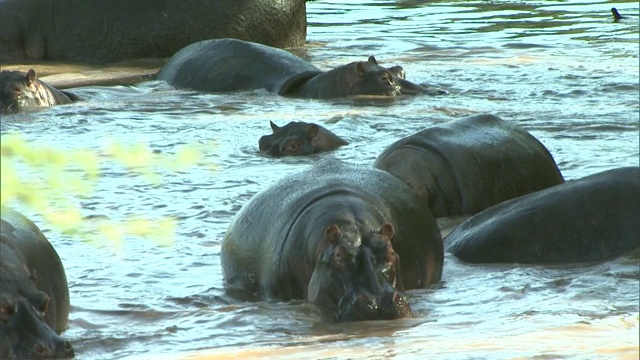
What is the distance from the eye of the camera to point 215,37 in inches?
548

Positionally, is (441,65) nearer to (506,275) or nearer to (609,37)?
(609,37)

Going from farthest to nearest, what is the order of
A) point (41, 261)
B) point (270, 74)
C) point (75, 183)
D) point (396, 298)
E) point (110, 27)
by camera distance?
1. point (110, 27)
2. point (270, 74)
3. point (396, 298)
4. point (41, 261)
5. point (75, 183)

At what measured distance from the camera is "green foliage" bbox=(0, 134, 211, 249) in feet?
6.81

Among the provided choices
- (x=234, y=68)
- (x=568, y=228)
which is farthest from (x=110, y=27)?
(x=568, y=228)

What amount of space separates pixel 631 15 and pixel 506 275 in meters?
12.1

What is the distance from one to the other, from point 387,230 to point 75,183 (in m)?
2.49

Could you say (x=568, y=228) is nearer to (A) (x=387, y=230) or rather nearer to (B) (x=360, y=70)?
(A) (x=387, y=230)

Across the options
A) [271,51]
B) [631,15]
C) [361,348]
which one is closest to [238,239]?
[361,348]

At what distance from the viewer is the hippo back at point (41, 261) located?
425 centimetres

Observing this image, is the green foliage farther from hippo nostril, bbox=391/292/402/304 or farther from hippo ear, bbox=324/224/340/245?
hippo nostril, bbox=391/292/402/304

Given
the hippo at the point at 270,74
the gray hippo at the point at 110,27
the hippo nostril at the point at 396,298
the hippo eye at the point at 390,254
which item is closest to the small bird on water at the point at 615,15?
the gray hippo at the point at 110,27

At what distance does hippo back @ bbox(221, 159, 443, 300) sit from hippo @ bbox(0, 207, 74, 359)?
99cm

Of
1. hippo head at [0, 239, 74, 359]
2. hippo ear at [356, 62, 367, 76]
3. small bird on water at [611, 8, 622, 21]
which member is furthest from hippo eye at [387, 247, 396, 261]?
small bird on water at [611, 8, 622, 21]

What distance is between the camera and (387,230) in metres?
4.77
